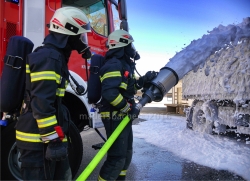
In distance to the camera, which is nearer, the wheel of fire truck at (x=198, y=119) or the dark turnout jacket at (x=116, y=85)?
the dark turnout jacket at (x=116, y=85)

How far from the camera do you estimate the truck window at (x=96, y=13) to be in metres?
3.81

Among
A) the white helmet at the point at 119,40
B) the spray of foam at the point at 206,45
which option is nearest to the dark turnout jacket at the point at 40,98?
the white helmet at the point at 119,40

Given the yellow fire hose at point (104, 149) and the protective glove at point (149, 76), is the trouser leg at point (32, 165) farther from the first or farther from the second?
the protective glove at point (149, 76)

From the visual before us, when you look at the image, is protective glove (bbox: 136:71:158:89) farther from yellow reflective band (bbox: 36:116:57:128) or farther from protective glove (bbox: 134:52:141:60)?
yellow reflective band (bbox: 36:116:57:128)

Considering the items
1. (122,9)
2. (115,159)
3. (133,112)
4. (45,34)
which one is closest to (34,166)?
(115,159)

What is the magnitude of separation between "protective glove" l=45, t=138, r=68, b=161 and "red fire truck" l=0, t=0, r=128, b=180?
1.15 metres

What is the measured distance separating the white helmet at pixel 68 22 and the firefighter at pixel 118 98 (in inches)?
28.2

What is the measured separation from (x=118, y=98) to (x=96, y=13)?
6.59 feet

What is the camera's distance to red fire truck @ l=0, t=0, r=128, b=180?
8.76 feet

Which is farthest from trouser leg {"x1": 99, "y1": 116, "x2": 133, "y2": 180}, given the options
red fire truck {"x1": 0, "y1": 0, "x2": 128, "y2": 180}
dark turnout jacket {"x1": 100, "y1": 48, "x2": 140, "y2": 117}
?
red fire truck {"x1": 0, "y1": 0, "x2": 128, "y2": 180}

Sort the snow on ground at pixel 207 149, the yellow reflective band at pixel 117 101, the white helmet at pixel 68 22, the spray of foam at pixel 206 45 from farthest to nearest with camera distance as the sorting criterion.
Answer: the snow on ground at pixel 207 149 < the spray of foam at pixel 206 45 < the yellow reflective band at pixel 117 101 < the white helmet at pixel 68 22

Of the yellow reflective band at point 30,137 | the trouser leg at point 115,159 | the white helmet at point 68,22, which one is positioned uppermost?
the white helmet at point 68,22

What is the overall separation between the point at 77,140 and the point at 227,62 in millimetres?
3391

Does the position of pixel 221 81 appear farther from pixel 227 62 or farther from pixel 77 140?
pixel 77 140
